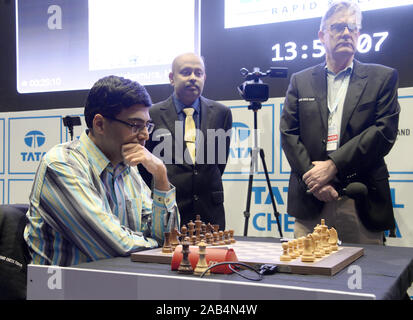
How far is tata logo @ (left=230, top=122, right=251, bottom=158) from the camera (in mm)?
3924

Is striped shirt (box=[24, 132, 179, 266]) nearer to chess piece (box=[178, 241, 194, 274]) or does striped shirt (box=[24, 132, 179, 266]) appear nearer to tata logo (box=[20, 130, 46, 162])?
chess piece (box=[178, 241, 194, 274])

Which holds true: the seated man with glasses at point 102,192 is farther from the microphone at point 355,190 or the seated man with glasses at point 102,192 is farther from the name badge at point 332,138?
the name badge at point 332,138

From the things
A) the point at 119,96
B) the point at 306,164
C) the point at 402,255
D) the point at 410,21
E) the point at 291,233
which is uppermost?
the point at 410,21

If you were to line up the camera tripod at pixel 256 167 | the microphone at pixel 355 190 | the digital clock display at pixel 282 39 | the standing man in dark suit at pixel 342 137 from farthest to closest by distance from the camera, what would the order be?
1. the digital clock display at pixel 282 39
2. the camera tripod at pixel 256 167
3. the standing man in dark suit at pixel 342 137
4. the microphone at pixel 355 190

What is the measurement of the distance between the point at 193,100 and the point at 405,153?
1610 millimetres

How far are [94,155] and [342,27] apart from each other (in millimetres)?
1750

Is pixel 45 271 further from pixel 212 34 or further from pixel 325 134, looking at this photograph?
pixel 212 34

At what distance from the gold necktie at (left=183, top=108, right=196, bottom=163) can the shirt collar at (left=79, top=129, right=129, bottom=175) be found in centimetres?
122

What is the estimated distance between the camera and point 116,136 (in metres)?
1.78

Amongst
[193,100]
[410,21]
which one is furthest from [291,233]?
[410,21]

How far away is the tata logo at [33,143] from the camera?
473 cm

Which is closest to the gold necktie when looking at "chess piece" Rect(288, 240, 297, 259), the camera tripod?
the camera tripod

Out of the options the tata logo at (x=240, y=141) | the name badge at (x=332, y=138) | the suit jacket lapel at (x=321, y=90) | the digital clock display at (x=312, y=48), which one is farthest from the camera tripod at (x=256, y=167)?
the digital clock display at (x=312, y=48)

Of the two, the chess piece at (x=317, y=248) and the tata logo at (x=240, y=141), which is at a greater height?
the tata logo at (x=240, y=141)
